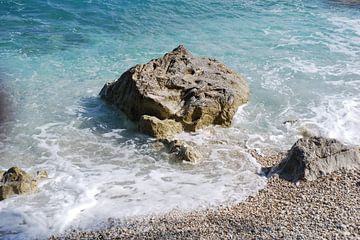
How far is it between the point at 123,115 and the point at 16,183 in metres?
3.73

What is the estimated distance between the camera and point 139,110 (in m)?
10.7

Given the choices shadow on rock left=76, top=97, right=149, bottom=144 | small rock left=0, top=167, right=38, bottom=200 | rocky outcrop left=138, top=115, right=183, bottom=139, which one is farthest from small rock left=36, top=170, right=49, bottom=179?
rocky outcrop left=138, top=115, right=183, bottom=139

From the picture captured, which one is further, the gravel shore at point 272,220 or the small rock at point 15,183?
the small rock at point 15,183

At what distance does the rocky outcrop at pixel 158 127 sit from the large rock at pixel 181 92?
25 cm

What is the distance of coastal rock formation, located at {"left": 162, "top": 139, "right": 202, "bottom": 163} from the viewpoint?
9.05 meters

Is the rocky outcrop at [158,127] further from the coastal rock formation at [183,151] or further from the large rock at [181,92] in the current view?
the coastal rock formation at [183,151]

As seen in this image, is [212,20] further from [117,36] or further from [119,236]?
[119,236]

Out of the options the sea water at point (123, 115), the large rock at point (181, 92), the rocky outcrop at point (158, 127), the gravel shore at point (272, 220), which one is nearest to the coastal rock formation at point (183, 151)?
the sea water at point (123, 115)

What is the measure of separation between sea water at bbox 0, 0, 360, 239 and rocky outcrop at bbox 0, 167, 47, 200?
16cm

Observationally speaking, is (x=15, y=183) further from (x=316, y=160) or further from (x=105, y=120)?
(x=316, y=160)

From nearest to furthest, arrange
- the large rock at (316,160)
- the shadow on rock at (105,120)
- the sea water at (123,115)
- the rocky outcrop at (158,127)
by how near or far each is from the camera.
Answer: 1. the sea water at (123,115)
2. the large rock at (316,160)
3. the rocky outcrop at (158,127)
4. the shadow on rock at (105,120)

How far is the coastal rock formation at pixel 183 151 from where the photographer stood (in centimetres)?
905

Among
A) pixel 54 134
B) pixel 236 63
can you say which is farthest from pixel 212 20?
pixel 54 134

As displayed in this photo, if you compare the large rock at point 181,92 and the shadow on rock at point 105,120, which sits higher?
the large rock at point 181,92
